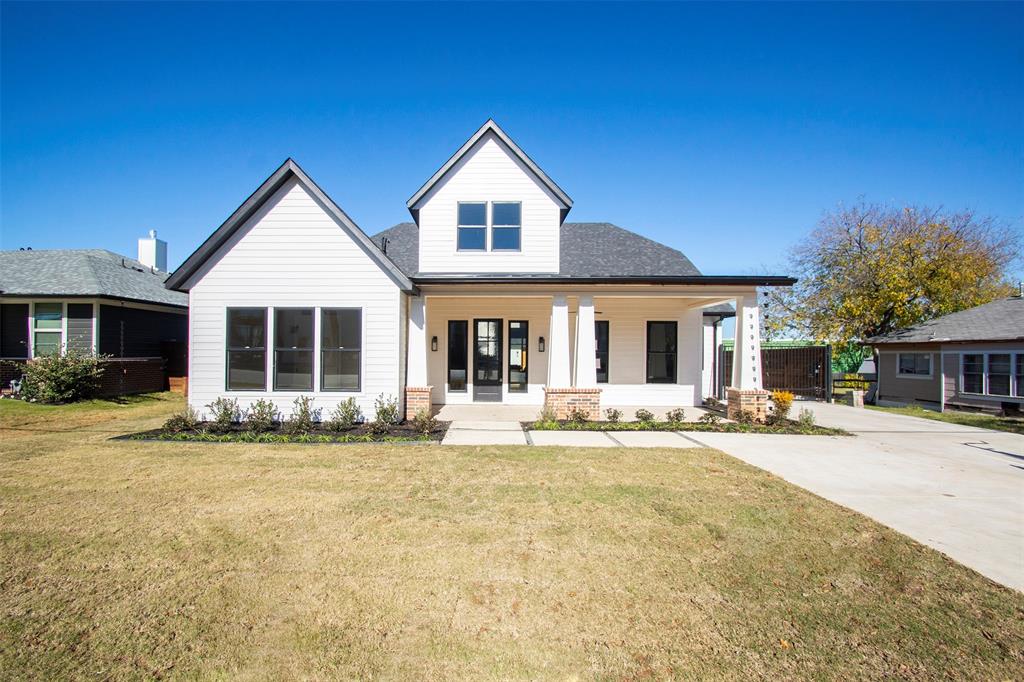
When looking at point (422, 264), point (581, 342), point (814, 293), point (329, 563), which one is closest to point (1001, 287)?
point (814, 293)

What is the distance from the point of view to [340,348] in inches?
440

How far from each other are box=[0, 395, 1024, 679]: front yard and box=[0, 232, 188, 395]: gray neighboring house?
38.4 ft

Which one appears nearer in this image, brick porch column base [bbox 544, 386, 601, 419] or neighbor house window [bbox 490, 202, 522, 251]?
brick porch column base [bbox 544, 386, 601, 419]

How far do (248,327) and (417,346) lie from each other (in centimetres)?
397

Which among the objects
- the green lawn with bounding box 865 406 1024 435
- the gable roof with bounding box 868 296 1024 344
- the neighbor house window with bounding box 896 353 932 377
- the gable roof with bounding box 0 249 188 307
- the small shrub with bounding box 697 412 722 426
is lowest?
the green lawn with bounding box 865 406 1024 435

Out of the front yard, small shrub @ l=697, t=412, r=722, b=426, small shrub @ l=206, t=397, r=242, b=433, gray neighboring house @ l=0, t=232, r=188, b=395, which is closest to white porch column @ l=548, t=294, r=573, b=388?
small shrub @ l=697, t=412, r=722, b=426

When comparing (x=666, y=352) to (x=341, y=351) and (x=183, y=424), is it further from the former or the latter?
(x=183, y=424)

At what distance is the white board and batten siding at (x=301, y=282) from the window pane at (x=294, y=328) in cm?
16

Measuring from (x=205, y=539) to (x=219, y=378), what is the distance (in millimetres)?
7729

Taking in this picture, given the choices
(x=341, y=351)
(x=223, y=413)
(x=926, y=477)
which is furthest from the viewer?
(x=341, y=351)

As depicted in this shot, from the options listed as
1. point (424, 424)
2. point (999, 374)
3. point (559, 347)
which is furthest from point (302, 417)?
point (999, 374)

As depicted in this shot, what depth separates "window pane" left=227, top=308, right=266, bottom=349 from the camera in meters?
11.2

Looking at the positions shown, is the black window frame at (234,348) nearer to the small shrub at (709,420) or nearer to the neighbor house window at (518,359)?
the neighbor house window at (518,359)

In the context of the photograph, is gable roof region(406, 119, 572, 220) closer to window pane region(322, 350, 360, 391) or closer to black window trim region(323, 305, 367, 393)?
black window trim region(323, 305, 367, 393)
